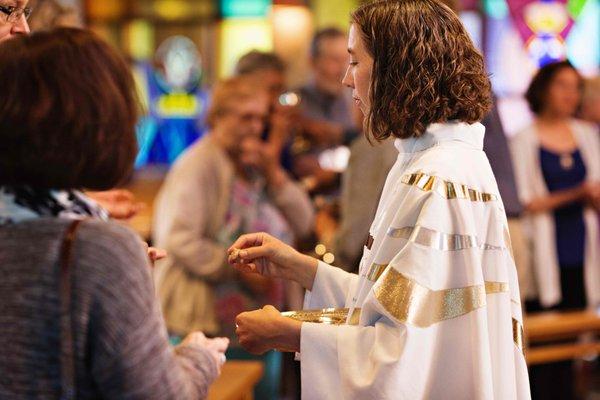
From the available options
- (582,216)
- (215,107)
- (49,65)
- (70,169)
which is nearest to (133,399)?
(70,169)

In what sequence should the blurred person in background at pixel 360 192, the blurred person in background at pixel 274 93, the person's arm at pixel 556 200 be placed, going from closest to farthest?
the blurred person in background at pixel 360 192 → the blurred person in background at pixel 274 93 → the person's arm at pixel 556 200

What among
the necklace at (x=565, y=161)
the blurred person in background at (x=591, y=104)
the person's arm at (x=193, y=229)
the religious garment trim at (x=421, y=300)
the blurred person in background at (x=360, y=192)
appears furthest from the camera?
the blurred person in background at (x=591, y=104)

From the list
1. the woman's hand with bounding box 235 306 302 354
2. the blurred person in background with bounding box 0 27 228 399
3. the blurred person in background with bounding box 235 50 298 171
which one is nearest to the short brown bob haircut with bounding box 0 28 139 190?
the blurred person in background with bounding box 0 27 228 399

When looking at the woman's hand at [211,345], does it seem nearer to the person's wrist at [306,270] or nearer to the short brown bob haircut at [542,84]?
the person's wrist at [306,270]

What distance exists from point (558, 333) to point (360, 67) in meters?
3.45

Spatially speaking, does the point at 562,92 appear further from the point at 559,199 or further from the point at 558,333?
the point at 558,333

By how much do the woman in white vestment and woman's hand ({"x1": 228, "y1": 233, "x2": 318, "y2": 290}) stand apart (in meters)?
0.04

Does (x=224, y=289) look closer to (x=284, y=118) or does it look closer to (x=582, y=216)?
(x=284, y=118)

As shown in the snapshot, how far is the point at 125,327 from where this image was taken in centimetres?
175

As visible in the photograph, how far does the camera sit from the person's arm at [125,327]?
5.69 feet

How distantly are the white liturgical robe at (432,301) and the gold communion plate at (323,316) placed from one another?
0.11 m

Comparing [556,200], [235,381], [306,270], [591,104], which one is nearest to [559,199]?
[556,200]

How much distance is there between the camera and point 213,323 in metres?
4.43

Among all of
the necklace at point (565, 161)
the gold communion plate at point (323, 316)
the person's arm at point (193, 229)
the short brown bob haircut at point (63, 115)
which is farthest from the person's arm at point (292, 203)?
the short brown bob haircut at point (63, 115)
